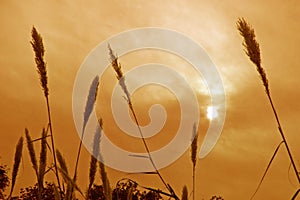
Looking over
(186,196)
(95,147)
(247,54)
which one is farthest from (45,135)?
(247,54)

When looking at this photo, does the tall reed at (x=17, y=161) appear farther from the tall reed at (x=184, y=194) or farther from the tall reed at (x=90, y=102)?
the tall reed at (x=184, y=194)

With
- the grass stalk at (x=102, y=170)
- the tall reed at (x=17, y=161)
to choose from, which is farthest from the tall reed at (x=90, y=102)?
the tall reed at (x=17, y=161)

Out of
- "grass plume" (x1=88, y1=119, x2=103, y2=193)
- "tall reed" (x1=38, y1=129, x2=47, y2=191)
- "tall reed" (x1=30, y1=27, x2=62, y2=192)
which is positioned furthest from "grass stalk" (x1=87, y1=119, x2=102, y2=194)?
"tall reed" (x1=30, y1=27, x2=62, y2=192)

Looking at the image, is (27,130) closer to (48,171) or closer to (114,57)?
(48,171)

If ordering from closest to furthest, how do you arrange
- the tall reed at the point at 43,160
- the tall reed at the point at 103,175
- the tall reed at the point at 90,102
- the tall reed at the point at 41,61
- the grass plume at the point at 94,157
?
1. the tall reed at the point at 103,175
2. the grass plume at the point at 94,157
3. the tall reed at the point at 43,160
4. the tall reed at the point at 90,102
5. the tall reed at the point at 41,61

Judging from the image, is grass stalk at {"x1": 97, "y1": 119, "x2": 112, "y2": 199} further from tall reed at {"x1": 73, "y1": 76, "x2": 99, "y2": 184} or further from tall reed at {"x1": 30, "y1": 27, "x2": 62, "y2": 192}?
tall reed at {"x1": 30, "y1": 27, "x2": 62, "y2": 192}

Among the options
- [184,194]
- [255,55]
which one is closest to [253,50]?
[255,55]

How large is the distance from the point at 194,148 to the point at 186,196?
5.05 ft

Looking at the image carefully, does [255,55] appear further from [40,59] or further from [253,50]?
[40,59]

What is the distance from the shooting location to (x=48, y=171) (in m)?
4.18

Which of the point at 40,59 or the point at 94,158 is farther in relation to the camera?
the point at 40,59

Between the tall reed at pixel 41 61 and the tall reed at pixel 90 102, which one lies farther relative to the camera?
the tall reed at pixel 41 61

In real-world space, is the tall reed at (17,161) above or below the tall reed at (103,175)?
above

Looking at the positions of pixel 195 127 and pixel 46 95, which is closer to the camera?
pixel 46 95
